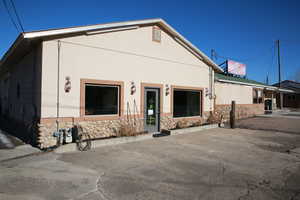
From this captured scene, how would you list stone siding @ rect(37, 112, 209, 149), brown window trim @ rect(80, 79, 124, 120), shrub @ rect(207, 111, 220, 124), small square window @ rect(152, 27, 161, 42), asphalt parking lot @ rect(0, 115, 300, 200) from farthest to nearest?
shrub @ rect(207, 111, 220, 124) → small square window @ rect(152, 27, 161, 42) → brown window trim @ rect(80, 79, 124, 120) → stone siding @ rect(37, 112, 209, 149) → asphalt parking lot @ rect(0, 115, 300, 200)

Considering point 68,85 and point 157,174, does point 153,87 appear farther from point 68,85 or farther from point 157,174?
point 157,174

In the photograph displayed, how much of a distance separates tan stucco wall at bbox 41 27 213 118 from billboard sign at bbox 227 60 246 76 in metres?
15.0

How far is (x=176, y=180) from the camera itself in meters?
4.62

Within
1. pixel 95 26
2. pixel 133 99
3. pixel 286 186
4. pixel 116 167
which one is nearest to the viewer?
pixel 286 186

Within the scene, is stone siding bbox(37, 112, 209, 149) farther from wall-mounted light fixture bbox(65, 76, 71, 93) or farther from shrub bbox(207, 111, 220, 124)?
shrub bbox(207, 111, 220, 124)

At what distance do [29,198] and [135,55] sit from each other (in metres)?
7.70

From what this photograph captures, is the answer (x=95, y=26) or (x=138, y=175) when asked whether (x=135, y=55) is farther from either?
(x=138, y=175)

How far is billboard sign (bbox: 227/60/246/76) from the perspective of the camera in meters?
26.7

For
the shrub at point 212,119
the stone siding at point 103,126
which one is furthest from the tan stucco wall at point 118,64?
the shrub at point 212,119

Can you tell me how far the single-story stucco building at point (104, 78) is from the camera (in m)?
7.60

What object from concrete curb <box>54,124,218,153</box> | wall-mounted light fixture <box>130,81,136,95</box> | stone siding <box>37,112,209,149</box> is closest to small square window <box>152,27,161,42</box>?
wall-mounted light fixture <box>130,81,136,95</box>

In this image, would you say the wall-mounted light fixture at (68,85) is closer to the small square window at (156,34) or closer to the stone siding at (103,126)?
the stone siding at (103,126)

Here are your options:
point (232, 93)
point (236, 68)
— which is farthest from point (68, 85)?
point (236, 68)

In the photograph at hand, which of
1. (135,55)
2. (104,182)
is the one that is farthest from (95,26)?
(104,182)
